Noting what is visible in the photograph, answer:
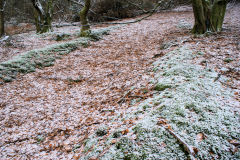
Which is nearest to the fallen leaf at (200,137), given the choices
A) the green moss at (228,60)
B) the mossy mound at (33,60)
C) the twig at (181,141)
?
the twig at (181,141)

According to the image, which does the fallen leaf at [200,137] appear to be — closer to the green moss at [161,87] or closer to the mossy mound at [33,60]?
the green moss at [161,87]

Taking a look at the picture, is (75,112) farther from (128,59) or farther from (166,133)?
(128,59)

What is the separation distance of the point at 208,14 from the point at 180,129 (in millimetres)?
8032

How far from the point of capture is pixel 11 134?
3781mm

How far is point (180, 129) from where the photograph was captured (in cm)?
225

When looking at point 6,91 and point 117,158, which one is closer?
point 117,158

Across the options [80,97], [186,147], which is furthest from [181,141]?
[80,97]

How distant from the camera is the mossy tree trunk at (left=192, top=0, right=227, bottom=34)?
7614 mm

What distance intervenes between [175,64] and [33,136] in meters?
4.63

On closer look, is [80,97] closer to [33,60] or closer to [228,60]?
[33,60]

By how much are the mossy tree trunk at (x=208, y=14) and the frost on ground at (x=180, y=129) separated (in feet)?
19.3

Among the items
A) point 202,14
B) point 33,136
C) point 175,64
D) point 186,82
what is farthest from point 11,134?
point 202,14

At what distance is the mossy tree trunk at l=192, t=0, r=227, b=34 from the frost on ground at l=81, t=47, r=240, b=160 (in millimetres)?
5898

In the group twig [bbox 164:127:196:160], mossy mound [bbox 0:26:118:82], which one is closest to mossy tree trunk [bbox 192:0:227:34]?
mossy mound [bbox 0:26:118:82]
